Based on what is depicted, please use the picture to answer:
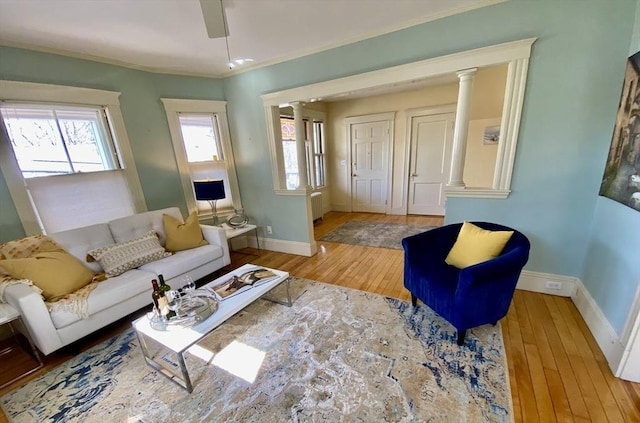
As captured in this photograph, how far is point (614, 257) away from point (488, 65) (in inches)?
70.2

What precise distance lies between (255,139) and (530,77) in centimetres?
305

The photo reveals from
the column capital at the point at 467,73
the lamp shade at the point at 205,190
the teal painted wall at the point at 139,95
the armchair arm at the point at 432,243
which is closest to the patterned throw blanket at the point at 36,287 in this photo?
the teal painted wall at the point at 139,95

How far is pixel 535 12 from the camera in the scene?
6.35 ft

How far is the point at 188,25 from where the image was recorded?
6.74 feet

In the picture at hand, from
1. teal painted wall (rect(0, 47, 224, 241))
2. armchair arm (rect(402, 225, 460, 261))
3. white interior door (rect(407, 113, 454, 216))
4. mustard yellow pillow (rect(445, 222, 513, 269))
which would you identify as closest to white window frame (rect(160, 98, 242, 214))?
teal painted wall (rect(0, 47, 224, 241))

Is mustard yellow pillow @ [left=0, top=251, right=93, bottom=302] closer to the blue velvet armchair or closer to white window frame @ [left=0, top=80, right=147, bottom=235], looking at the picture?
white window frame @ [left=0, top=80, right=147, bottom=235]

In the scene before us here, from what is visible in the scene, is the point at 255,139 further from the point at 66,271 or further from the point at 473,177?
the point at 473,177

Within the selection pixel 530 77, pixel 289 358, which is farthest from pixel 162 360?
pixel 530 77

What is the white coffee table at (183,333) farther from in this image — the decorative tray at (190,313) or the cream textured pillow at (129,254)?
the cream textured pillow at (129,254)

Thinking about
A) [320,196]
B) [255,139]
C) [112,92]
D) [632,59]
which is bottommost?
[320,196]

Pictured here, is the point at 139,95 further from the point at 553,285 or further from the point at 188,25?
the point at 553,285

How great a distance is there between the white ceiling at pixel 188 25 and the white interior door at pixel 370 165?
8.82 ft

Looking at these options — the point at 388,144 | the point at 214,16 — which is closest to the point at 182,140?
the point at 214,16

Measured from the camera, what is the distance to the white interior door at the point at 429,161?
4664mm
